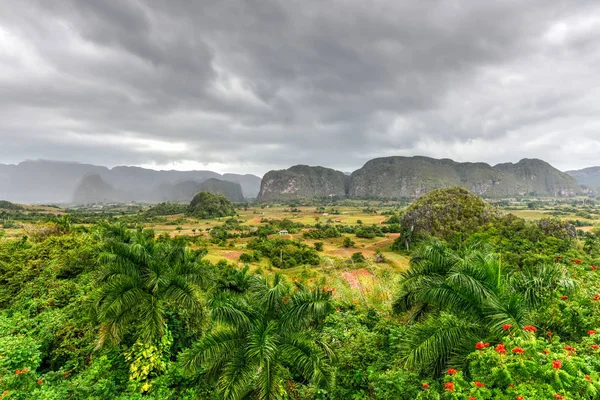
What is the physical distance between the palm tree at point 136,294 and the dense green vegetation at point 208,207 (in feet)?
365

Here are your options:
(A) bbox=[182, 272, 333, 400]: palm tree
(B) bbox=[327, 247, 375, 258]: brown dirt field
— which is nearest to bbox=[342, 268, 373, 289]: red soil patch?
(A) bbox=[182, 272, 333, 400]: palm tree

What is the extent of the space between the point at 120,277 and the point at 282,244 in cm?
4438

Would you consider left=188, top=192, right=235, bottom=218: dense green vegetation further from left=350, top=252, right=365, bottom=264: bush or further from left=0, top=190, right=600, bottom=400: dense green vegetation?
left=0, top=190, right=600, bottom=400: dense green vegetation

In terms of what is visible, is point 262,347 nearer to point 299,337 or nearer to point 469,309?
point 299,337

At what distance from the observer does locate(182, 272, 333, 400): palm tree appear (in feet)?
20.3

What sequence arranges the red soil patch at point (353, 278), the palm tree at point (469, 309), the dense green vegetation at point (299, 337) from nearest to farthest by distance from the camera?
1. the dense green vegetation at point (299, 337)
2. the palm tree at point (469, 309)
3. the red soil patch at point (353, 278)

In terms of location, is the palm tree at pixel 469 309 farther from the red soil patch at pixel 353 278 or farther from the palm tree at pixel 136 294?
the red soil patch at pixel 353 278

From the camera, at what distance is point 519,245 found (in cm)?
3167

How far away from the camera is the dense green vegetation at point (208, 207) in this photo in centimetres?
11944

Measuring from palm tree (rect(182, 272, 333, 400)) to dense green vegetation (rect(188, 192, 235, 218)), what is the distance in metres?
115

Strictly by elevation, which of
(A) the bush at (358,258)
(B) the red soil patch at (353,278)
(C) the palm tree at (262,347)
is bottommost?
(A) the bush at (358,258)

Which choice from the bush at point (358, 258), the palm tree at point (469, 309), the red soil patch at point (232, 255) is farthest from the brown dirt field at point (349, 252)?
the palm tree at point (469, 309)

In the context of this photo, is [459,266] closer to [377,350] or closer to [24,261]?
[377,350]

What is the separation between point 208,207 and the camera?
408 feet
